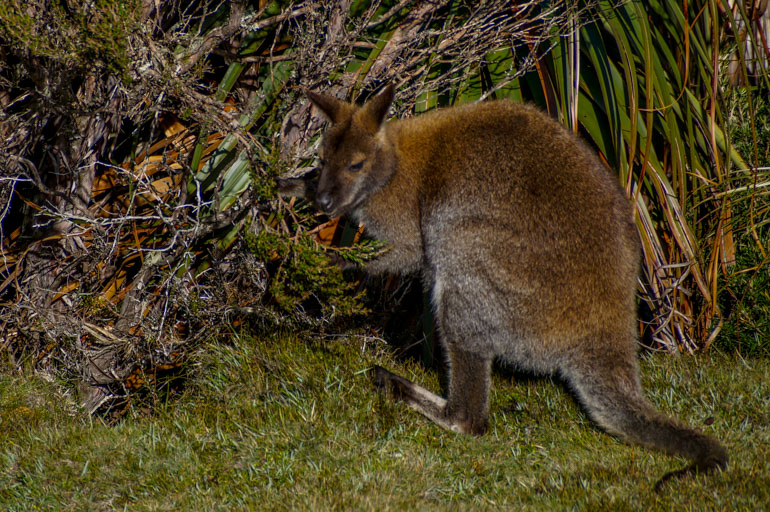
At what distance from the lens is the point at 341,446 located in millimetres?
3826

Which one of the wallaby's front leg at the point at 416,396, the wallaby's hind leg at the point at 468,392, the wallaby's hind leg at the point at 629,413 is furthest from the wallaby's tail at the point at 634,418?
the wallaby's front leg at the point at 416,396

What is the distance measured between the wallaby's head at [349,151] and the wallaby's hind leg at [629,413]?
5.37ft

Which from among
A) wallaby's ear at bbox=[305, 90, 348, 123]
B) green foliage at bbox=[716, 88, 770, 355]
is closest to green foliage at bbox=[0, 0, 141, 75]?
wallaby's ear at bbox=[305, 90, 348, 123]

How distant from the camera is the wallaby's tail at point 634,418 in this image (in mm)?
3514

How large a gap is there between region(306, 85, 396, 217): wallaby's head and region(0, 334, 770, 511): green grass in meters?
1.05

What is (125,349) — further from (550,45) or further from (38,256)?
(550,45)

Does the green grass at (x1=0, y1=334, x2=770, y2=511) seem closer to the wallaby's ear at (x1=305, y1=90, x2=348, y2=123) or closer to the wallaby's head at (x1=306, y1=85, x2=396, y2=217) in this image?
the wallaby's head at (x1=306, y1=85, x2=396, y2=217)

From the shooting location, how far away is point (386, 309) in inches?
220

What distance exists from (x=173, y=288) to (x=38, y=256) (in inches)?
42.8

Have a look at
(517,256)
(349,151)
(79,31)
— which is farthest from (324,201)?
(79,31)

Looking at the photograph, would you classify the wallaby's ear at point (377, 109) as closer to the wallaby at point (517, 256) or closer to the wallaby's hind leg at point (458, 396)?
the wallaby at point (517, 256)

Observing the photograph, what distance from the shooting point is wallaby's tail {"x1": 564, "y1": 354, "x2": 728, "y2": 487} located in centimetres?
351

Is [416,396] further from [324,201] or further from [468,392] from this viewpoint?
[324,201]

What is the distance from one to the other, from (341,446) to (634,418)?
1543 millimetres
